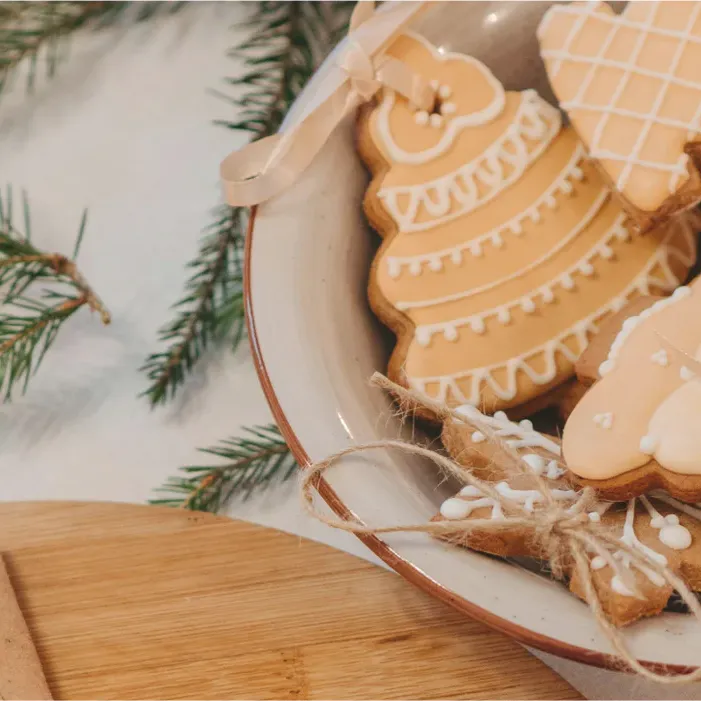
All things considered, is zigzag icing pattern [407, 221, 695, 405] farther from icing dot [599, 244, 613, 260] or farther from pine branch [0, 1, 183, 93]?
pine branch [0, 1, 183, 93]

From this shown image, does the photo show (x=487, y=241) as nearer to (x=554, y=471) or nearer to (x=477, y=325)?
(x=477, y=325)

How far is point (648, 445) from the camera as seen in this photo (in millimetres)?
438

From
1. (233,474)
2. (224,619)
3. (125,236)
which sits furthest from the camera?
(125,236)

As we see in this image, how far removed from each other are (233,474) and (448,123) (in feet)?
1.13

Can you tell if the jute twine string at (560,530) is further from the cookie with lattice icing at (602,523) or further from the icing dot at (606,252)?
the icing dot at (606,252)

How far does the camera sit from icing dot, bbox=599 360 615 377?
49 cm

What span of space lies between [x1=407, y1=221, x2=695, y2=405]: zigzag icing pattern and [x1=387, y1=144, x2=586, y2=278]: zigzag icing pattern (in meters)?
0.08

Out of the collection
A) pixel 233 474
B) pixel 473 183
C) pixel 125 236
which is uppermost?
pixel 473 183

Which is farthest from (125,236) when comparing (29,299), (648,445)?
(648,445)

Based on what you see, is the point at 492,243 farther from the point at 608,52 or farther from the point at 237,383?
the point at 237,383

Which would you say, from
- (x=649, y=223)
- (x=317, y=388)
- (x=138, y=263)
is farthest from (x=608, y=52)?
(x=138, y=263)

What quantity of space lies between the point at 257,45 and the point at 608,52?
38 cm

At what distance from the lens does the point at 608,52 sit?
58 centimetres

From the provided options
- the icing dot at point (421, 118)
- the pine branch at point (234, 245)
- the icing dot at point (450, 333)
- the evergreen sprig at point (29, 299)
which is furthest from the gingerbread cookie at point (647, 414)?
the evergreen sprig at point (29, 299)
